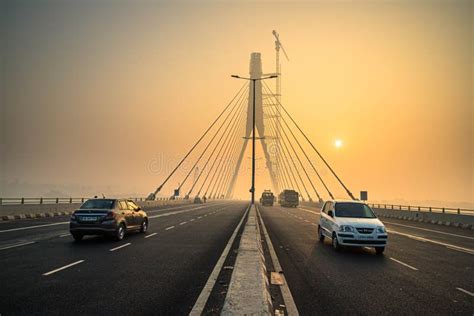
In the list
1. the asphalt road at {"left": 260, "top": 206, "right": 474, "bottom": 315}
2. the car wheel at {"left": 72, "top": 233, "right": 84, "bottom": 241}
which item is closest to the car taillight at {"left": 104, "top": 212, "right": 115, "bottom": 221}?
the car wheel at {"left": 72, "top": 233, "right": 84, "bottom": 241}

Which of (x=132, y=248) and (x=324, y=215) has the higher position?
(x=324, y=215)

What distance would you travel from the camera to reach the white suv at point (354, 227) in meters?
13.2

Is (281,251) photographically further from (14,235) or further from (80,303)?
(14,235)

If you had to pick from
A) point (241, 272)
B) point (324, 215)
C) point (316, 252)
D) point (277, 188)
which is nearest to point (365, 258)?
point (316, 252)

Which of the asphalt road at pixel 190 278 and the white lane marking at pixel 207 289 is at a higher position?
the white lane marking at pixel 207 289

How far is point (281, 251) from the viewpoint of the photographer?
43.1 ft

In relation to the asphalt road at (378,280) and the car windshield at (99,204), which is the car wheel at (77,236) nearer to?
the car windshield at (99,204)

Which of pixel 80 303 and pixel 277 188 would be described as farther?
pixel 277 188

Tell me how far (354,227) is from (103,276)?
26.8 ft

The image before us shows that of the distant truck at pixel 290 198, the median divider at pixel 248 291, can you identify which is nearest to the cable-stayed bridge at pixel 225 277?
the median divider at pixel 248 291

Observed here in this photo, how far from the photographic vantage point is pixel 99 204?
53.1 feet

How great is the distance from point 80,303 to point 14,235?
40.4 ft

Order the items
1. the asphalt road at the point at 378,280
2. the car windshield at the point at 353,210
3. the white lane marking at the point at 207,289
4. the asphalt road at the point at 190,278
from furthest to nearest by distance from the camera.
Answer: the car windshield at the point at 353,210
the asphalt road at the point at 378,280
the asphalt road at the point at 190,278
the white lane marking at the point at 207,289

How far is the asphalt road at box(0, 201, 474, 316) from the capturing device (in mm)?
6535
